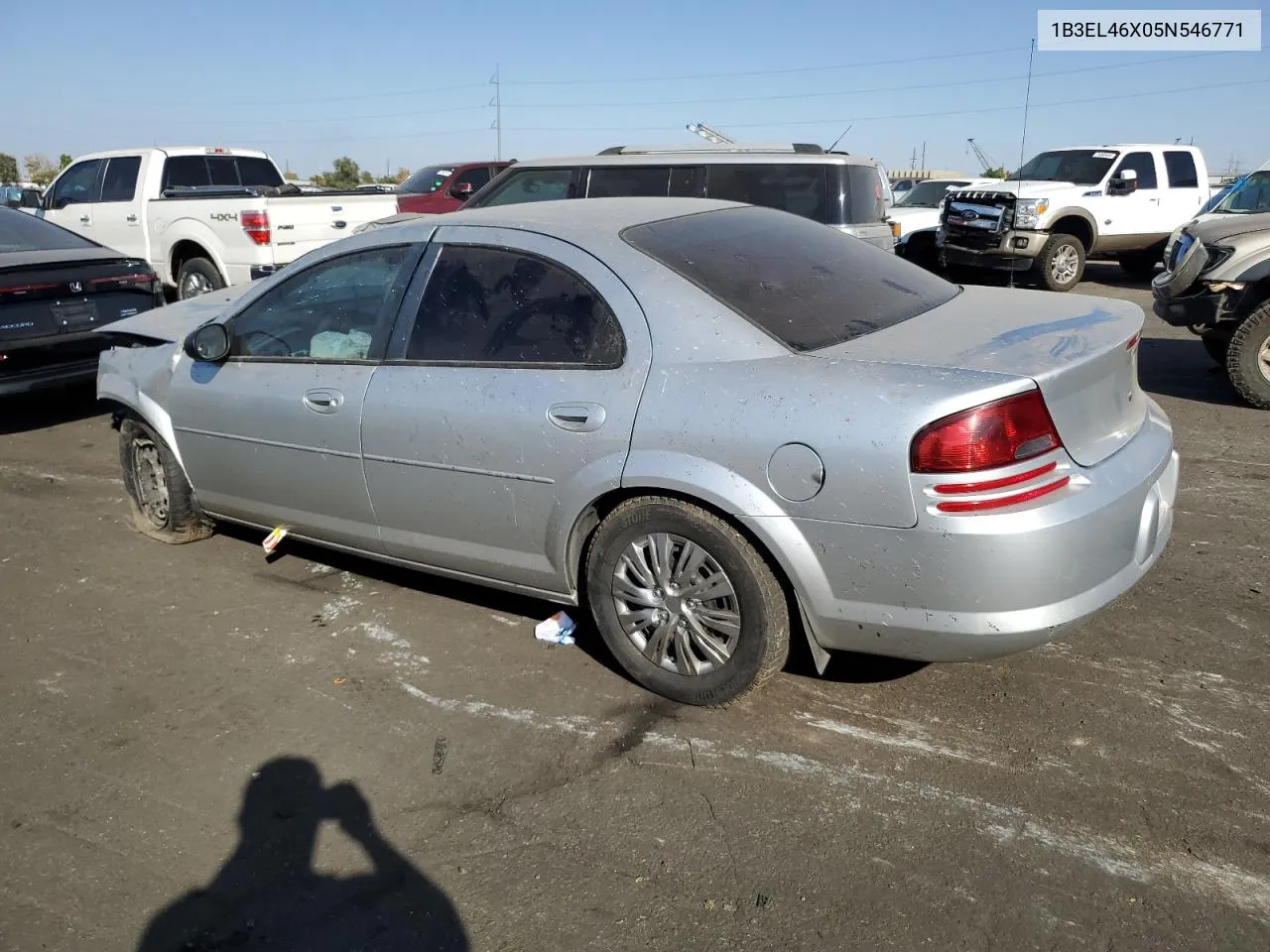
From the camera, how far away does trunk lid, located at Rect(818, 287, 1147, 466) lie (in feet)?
10.1

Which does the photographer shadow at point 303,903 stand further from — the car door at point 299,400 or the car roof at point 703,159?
the car roof at point 703,159

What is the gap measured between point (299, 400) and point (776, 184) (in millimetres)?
5751

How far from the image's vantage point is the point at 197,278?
446 inches

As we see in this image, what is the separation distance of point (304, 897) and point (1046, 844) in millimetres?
1973

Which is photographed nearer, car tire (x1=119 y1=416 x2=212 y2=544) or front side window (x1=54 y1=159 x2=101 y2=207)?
car tire (x1=119 y1=416 x2=212 y2=544)

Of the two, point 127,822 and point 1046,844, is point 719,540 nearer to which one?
point 1046,844

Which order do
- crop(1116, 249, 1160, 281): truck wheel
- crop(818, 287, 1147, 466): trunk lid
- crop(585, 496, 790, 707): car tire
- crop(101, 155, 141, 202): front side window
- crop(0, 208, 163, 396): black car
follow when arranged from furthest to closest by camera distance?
1. crop(1116, 249, 1160, 281): truck wheel
2. crop(101, 155, 141, 202): front side window
3. crop(0, 208, 163, 396): black car
4. crop(585, 496, 790, 707): car tire
5. crop(818, 287, 1147, 466): trunk lid

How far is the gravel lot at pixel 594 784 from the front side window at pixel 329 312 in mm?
1109

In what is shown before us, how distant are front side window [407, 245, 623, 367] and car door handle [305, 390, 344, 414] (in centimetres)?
38

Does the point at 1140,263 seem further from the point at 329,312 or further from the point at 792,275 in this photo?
the point at 329,312

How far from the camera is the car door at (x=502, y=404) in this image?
352 centimetres

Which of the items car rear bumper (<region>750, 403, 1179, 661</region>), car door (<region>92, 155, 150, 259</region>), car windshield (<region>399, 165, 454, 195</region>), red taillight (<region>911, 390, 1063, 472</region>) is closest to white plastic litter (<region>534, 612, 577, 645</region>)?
car rear bumper (<region>750, 403, 1179, 661</region>)

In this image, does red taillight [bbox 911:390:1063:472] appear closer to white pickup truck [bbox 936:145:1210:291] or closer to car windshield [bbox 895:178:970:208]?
white pickup truck [bbox 936:145:1210:291]

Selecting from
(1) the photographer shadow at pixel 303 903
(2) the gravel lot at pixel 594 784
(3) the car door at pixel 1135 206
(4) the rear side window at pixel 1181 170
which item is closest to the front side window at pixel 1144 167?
(3) the car door at pixel 1135 206
